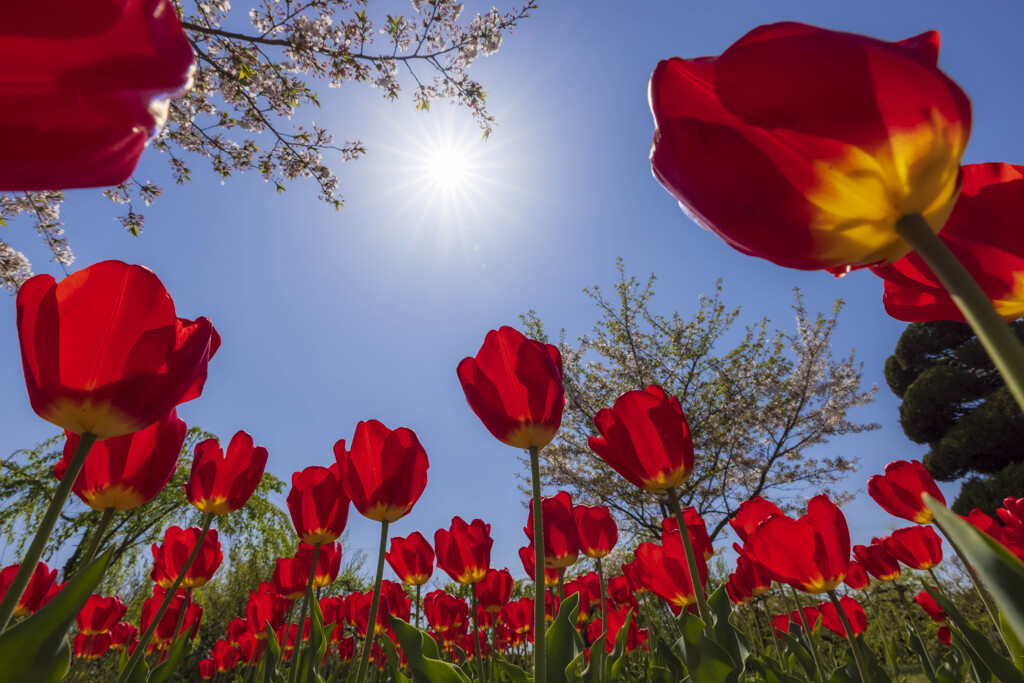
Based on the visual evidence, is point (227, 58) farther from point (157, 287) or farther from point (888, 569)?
point (888, 569)

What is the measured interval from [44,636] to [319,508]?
1045mm

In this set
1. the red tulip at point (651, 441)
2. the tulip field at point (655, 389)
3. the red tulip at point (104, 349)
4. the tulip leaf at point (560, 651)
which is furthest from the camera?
the red tulip at point (651, 441)

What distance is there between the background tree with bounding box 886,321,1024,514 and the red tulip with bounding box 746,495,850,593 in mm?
13308

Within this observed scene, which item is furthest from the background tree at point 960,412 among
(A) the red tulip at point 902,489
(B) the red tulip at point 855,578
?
(A) the red tulip at point 902,489

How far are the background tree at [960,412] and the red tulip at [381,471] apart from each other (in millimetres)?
14317

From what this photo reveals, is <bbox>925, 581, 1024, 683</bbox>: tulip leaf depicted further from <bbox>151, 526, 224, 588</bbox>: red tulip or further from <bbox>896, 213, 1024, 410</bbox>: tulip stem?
<bbox>151, 526, 224, 588</bbox>: red tulip

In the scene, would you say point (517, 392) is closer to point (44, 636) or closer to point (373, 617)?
point (373, 617)

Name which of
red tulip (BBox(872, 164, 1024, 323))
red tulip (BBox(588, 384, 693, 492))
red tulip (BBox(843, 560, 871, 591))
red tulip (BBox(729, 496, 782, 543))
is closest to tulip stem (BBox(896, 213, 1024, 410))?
red tulip (BBox(872, 164, 1024, 323))

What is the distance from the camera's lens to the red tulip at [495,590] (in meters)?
2.70

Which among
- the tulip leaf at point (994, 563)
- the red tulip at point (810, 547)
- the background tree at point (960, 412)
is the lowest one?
the tulip leaf at point (994, 563)

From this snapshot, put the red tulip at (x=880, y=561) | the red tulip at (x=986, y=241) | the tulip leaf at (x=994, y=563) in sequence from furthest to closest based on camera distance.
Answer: the red tulip at (x=880, y=561)
the red tulip at (x=986, y=241)
the tulip leaf at (x=994, y=563)

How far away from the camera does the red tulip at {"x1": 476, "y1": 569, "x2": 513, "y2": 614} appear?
2697mm

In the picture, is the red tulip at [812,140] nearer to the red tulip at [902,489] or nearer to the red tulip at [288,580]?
the red tulip at [902,489]

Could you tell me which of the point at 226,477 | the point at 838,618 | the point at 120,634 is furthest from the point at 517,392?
the point at 120,634
